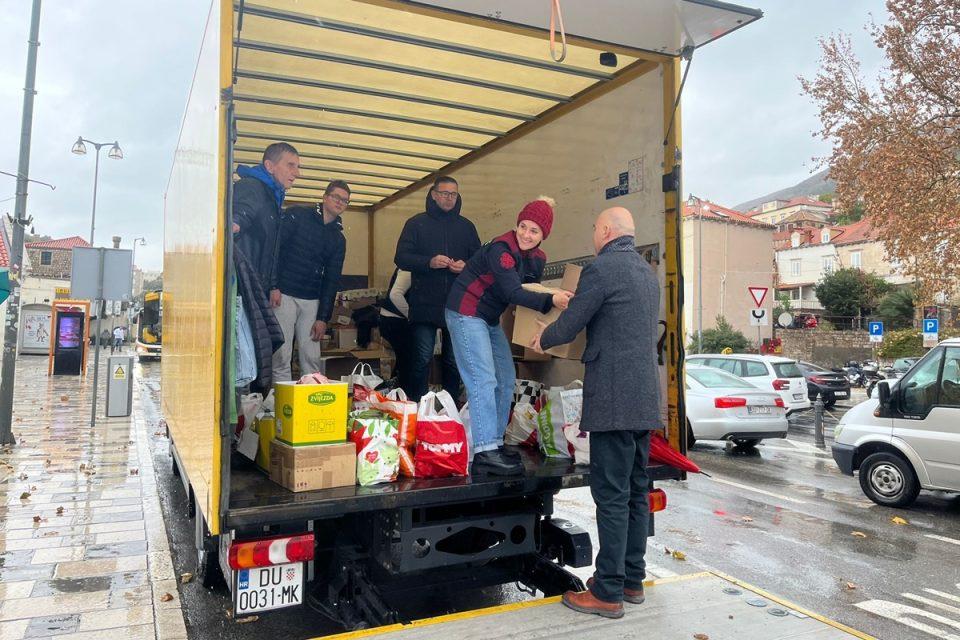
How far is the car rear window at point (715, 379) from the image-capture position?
38.5 feet

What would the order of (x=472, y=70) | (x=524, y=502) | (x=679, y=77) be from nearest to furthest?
(x=524, y=502) → (x=679, y=77) → (x=472, y=70)

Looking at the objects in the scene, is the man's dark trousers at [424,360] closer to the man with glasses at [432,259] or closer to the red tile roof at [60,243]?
the man with glasses at [432,259]

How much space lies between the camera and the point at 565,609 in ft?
11.2

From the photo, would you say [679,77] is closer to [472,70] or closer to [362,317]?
[472,70]

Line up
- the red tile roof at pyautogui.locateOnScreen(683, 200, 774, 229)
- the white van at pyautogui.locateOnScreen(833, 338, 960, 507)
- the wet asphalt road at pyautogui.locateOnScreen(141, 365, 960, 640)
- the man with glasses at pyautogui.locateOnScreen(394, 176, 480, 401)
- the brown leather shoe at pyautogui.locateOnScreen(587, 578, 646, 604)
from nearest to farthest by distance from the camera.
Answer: the brown leather shoe at pyautogui.locateOnScreen(587, 578, 646, 604), the wet asphalt road at pyautogui.locateOnScreen(141, 365, 960, 640), the man with glasses at pyautogui.locateOnScreen(394, 176, 480, 401), the white van at pyautogui.locateOnScreen(833, 338, 960, 507), the red tile roof at pyautogui.locateOnScreen(683, 200, 774, 229)

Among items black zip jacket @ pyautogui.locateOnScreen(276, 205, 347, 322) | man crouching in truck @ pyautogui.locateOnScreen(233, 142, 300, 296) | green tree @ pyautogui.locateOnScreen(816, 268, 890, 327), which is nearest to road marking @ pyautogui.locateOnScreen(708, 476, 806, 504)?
black zip jacket @ pyautogui.locateOnScreen(276, 205, 347, 322)

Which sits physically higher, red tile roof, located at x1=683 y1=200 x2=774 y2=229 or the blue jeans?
red tile roof, located at x1=683 y1=200 x2=774 y2=229

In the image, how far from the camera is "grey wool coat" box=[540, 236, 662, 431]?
343 centimetres

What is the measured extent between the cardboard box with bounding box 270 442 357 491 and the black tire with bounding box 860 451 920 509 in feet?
21.9

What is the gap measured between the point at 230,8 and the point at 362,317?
528cm

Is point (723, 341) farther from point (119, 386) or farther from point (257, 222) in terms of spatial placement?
point (257, 222)

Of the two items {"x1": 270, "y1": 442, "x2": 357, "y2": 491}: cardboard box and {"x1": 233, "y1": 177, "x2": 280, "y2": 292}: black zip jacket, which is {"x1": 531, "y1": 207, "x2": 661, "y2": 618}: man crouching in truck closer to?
{"x1": 270, "y1": 442, "x2": 357, "y2": 491}: cardboard box

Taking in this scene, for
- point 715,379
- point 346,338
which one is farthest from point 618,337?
point 715,379

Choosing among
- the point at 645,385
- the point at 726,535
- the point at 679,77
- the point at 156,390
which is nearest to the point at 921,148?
the point at 726,535
